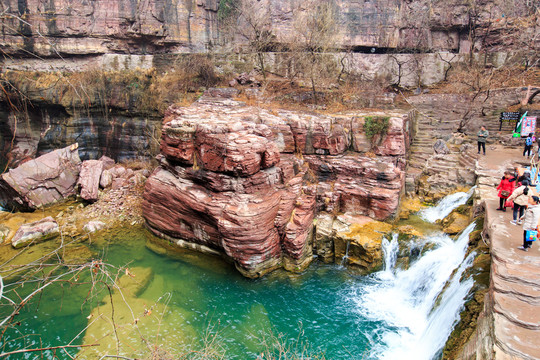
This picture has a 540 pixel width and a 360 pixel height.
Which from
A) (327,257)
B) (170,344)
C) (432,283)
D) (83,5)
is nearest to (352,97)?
(327,257)

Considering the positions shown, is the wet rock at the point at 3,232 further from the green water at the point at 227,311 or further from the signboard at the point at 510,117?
the signboard at the point at 510,117

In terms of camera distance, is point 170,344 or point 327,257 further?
point 327,257

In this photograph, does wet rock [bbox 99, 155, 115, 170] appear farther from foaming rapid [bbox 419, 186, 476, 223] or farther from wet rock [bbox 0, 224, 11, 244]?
foaming rapid [bbox 419, 186, 476, 223]

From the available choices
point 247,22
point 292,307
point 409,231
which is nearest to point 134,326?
point 292,307

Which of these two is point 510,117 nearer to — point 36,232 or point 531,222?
point 531,222

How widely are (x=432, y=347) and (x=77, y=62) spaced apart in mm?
22978

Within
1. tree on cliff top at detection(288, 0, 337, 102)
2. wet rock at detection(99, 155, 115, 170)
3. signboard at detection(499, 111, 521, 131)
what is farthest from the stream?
tree on cliff top at detection(288, 0, 337, 102)

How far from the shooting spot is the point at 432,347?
7.22 m

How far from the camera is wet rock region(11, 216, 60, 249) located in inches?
467

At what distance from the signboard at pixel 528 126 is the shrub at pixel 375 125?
6762mm

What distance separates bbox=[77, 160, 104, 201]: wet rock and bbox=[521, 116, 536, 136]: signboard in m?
19.6

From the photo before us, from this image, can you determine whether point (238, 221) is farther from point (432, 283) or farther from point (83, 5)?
point (83, 5)

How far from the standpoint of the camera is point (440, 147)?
15750 millimetres

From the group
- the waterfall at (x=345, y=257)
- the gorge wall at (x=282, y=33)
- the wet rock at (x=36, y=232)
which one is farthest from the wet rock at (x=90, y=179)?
the waterfall at (x=345, y=257)
